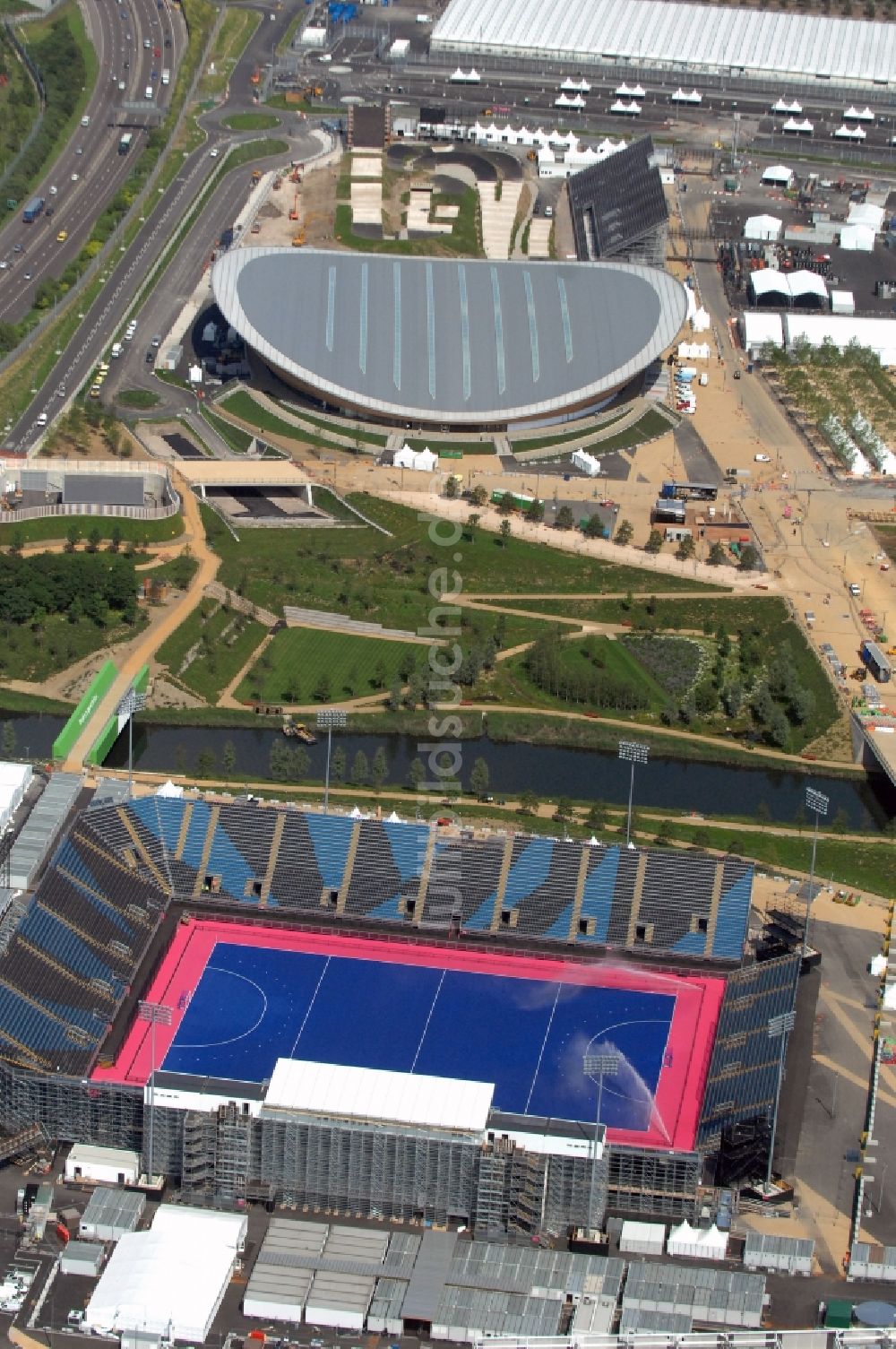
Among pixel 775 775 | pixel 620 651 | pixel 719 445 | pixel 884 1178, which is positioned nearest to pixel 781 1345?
pixel 884 1178

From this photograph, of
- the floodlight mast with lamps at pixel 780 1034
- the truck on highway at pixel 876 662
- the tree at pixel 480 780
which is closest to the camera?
the floodlight mast with lamps at pixel 780 1034

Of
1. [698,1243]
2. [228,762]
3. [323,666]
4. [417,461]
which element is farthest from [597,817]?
[417,461]

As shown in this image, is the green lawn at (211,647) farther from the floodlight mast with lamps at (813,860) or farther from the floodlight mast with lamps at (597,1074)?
the floodlight mast with lamps at (597,1074)

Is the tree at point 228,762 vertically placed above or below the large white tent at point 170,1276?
above

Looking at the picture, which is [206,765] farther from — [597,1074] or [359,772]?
[597,1074]

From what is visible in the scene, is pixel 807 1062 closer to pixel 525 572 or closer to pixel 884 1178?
pixel 884 1178

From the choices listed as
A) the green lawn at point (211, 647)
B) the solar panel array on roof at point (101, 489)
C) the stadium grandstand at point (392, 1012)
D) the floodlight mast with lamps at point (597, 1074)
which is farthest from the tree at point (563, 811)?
the solar panel array on roof at point (101, 489)

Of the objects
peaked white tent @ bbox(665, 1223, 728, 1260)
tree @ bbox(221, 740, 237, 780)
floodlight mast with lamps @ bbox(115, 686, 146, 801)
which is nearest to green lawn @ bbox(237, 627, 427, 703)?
floodlight mast with lamps @ bbox(115, 686, 146, 801)
